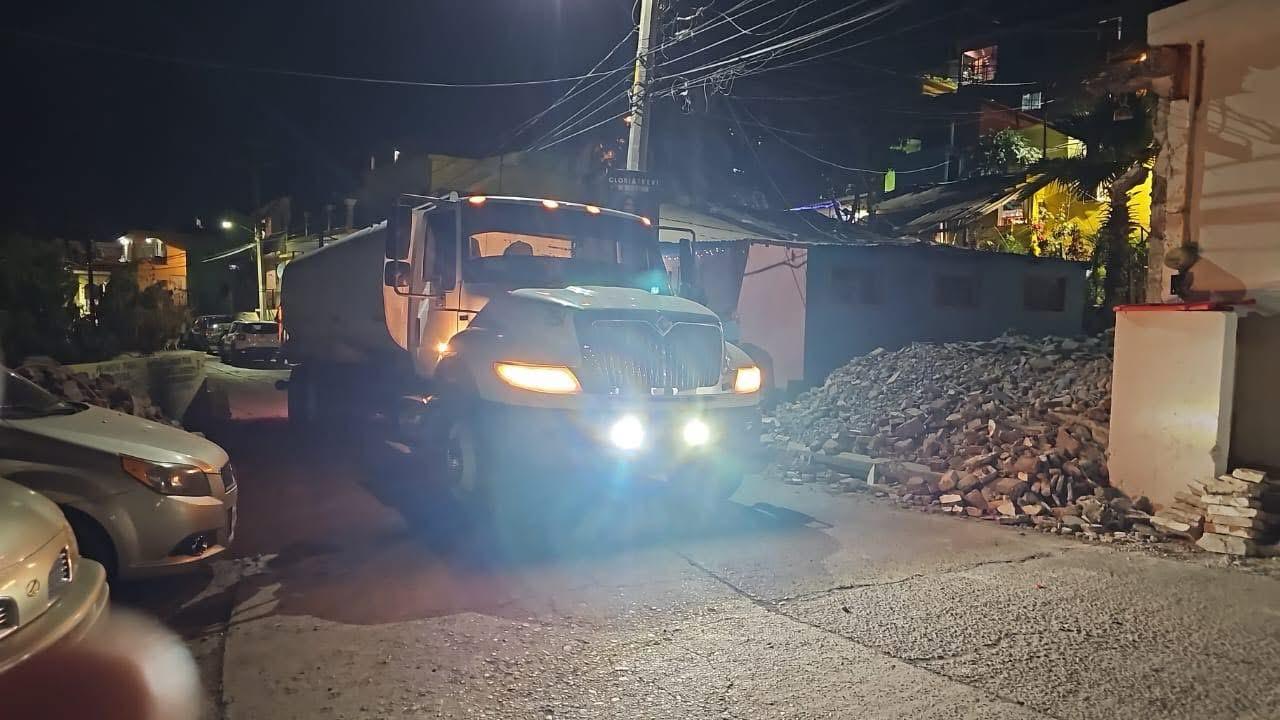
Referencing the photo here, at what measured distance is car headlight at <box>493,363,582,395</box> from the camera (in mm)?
6316

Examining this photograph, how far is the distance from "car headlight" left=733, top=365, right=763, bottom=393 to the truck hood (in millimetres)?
514

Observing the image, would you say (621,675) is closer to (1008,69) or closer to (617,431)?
(617,431)

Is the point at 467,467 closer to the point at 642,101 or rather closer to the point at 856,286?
the point at 642,101

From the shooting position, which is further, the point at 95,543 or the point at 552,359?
the point at 552,359

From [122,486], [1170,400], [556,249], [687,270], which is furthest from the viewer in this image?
[687,270]

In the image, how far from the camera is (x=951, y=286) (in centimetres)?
1711

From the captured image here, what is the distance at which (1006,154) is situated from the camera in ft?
88.8

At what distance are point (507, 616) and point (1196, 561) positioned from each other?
203 inches

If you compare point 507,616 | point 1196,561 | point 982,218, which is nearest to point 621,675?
point 507,616

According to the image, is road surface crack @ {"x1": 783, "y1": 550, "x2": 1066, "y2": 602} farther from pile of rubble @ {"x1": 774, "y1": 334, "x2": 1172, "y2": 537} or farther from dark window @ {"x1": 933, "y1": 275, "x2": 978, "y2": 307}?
dark window @ {"x1": 933, "y1": 275, "x2": 978, "y2": 307}

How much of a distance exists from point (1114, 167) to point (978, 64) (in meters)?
27.9

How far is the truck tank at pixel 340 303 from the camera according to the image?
9.44 m

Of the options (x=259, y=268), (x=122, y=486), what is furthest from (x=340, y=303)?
(x=259, y=268)

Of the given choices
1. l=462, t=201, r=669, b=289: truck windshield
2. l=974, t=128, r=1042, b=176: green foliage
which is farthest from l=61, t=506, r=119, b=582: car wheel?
l=974, t=128, r=1042, b=176: green foliage
